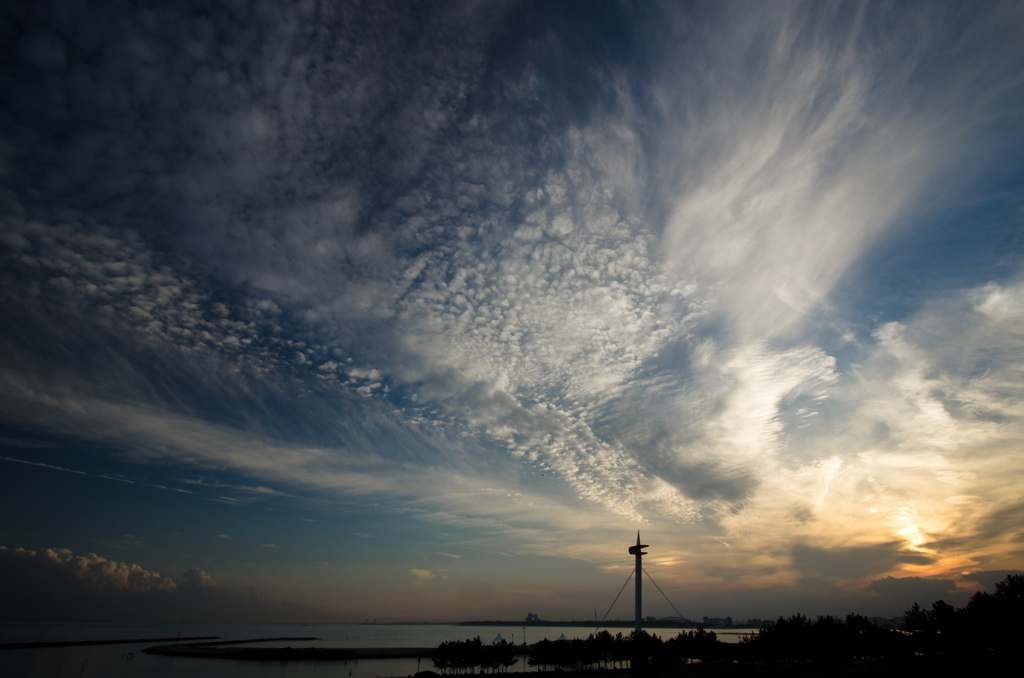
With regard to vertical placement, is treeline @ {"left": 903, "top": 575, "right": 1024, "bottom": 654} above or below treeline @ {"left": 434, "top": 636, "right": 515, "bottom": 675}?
above

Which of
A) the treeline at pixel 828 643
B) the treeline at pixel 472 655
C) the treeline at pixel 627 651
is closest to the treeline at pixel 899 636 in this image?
the treeline at pixel 828 643

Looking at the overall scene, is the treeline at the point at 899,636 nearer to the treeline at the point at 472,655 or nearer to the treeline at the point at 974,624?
the treeline at the point at 974,624

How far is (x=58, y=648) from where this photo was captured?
458 feet

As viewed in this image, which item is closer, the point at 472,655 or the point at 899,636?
the point at 899,636

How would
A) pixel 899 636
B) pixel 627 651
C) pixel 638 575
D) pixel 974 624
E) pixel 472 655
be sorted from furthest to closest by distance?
pixel 638 575 < pixel 627 651 < pixel 472 655 < pixel 899 636 < pixel 974 624

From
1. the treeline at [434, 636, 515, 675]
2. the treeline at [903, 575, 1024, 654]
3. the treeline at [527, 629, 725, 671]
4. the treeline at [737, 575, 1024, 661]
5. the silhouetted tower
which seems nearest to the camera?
the treeline at [903, 575, 1024, 654]

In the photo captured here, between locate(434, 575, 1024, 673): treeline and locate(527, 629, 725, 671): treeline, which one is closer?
locate(434, 575, 1024, 673): treeline

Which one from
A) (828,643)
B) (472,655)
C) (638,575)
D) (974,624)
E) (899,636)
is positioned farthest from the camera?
(638,575)

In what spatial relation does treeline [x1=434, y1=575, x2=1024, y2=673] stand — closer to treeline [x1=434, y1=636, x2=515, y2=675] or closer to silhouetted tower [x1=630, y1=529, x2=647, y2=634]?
treeline [x1=434, y1=636, x2=515, y2=675]

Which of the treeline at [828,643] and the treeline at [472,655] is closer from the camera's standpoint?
the treeline at [828,643]

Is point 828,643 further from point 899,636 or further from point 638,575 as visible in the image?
point 638,575

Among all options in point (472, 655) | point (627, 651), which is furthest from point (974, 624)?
point (472, 655)

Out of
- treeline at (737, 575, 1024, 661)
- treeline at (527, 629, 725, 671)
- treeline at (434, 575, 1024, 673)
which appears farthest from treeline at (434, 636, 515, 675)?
treeline at (737, 575, 1024, 661)

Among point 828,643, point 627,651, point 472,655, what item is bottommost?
point 472,655
